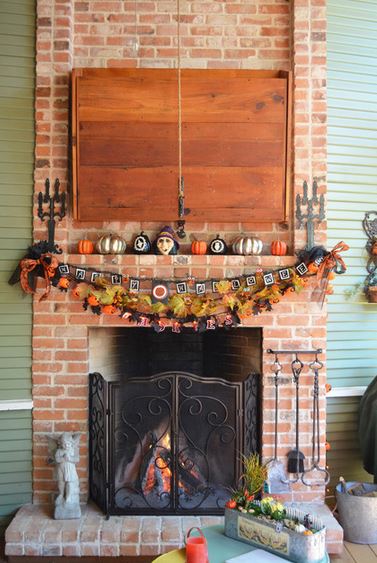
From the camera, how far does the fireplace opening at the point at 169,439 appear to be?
A: 3.21 metres

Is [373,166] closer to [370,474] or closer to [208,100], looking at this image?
[208,100]

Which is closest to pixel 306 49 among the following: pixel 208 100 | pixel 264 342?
pixel 208 100

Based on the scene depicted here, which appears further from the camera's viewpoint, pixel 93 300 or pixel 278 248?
pixel 278 248

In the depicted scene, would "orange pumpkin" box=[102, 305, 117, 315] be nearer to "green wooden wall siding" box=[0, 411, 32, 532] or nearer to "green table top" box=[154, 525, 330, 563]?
"green wooden wall siding" box=[0, 411, 32, 532]

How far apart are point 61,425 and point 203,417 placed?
82cm

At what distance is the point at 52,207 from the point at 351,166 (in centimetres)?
186

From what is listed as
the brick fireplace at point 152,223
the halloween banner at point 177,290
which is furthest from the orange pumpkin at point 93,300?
the brick fireplace at point 152,223

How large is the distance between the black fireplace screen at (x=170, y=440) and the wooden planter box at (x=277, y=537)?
3.07 feet

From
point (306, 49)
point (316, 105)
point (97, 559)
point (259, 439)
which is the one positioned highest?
point (306, 49)

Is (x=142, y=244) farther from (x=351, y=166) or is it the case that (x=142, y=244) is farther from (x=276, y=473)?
(x=276, y=473)

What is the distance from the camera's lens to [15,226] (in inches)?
131

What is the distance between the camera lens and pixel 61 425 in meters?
3.29

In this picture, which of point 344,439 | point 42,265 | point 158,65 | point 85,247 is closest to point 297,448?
point 344,439

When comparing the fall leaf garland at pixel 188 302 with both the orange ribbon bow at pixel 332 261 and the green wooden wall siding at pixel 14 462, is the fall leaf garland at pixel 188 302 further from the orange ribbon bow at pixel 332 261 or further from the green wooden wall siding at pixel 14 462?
the green wooden wall siding at pixel 14 462
